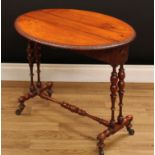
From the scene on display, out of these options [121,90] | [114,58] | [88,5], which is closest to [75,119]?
[121,90]

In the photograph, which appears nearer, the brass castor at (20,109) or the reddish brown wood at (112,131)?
the reddish brown wood at (112,131)

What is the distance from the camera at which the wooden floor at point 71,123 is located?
234cm

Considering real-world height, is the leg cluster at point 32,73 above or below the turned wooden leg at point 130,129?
above

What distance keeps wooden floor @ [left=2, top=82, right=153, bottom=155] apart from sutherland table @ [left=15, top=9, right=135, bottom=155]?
0.39ft

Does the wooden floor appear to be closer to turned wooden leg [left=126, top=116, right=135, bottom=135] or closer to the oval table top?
turned wooden leg [left=126, top=116, right=135, bottom=135]

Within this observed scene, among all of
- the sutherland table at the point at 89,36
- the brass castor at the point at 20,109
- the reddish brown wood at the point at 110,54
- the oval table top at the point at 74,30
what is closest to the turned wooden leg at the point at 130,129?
the sutherland table at the point at 89,36

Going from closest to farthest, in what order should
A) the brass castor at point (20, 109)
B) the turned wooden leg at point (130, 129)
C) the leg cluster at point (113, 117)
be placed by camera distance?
1. the leg cluster at point (113, 117)
2. the turned wooden leg at point (130, 129)
3. the brass castor at point (20, 109)

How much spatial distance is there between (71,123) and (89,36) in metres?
0.79

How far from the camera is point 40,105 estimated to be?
280 centimetres

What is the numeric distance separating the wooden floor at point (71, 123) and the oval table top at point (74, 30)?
2.41ft

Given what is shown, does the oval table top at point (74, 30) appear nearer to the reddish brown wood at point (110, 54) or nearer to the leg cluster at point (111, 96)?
the reddish brown wood at point (110, 54)

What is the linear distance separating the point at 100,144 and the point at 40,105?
0.70 metres

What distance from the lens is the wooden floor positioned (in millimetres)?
2338

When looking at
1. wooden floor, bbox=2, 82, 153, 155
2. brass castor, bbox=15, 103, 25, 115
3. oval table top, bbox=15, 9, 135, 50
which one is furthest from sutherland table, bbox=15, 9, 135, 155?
brass castor, bbox=15, 103, 25, 115
